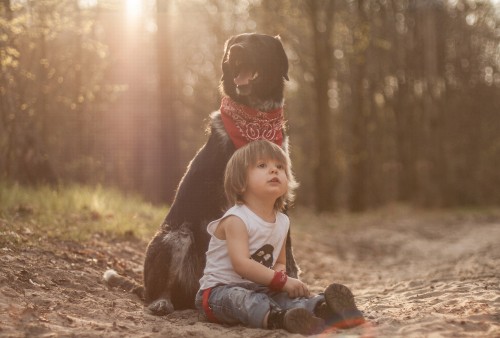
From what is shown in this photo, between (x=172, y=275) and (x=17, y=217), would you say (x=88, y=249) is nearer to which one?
(x=17, y=217)

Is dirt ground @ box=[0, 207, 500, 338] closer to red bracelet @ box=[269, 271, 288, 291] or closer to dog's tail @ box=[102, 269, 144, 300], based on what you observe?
dog's tail @ box=[102, 269, 144, 300]

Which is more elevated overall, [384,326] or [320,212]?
[384,326]

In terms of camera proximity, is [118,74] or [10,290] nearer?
[10,290]

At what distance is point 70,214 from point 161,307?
4016 mm

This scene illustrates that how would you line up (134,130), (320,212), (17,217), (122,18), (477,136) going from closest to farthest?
(17,217), (134,130), (122,18), (320,212), (477,136)

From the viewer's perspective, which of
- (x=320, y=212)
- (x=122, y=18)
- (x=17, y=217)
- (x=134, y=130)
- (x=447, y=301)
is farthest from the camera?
(x=320, y=212)

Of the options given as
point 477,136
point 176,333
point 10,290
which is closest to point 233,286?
point 176,333

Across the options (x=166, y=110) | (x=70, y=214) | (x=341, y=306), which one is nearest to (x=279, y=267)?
(x=341, y=306)

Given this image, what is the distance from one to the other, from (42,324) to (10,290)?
78 centimetres

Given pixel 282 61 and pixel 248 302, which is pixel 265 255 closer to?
pixel 248 302

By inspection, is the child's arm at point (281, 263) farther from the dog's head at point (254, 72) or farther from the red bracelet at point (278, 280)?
the dog's head at point (254, 72)

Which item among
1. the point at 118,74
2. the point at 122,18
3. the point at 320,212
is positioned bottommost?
the point at 320,212

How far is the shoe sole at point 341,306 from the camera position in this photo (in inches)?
157

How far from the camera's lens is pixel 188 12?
20203 millimetres
